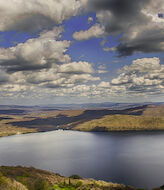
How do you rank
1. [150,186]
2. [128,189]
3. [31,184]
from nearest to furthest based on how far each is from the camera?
[31,184] < [128,189] < [150,186]

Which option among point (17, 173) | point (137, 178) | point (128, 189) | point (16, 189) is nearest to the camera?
point (16, 189)

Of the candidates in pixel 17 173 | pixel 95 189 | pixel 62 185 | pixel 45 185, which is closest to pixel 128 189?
pixel 95 189

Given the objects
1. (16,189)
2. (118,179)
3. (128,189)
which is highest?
(16,189)

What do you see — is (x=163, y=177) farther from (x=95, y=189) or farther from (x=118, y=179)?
(x=95, y=189)

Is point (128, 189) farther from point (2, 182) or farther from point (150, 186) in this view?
point (2, 182)

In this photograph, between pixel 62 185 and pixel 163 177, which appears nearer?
pixel 62 185

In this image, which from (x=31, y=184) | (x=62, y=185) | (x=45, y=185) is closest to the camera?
(x=45, y=185)

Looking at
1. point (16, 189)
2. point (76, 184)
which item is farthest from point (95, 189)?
point (16, 189)

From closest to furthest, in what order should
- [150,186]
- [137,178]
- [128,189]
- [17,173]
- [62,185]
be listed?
1. [62,185]
2. [128,189]
3. [17,173]
4. [150,186]
5. [137,178]

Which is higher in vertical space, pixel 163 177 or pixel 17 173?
pixel 17 173
